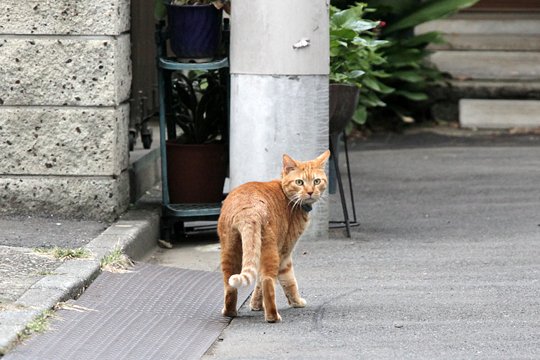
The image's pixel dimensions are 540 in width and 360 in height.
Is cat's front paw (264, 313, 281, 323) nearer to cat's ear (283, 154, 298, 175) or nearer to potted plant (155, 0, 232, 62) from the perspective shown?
cat's ear (283, 154, 298, 175)

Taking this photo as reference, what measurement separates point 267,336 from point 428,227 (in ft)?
9.52

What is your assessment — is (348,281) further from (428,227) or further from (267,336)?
(428,227)

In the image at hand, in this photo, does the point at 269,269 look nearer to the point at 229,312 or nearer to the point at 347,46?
the point at 229,312

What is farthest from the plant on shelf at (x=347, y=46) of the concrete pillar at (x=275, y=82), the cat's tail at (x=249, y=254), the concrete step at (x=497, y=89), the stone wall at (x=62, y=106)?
the concrete step at (x=497, y=89)

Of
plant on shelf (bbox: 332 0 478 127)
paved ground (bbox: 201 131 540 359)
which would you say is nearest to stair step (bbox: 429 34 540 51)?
plant on shelf (bbox: 332 0 478 127)

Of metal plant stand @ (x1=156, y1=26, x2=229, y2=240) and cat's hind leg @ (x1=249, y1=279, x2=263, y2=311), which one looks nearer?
cat's hind leg @ (x1=249, y1=279, x2=263, y2=311)

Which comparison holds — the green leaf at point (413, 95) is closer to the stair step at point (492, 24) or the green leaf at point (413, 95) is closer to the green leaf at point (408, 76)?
the green leaf at point (408, 76)

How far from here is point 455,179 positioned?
9.55m

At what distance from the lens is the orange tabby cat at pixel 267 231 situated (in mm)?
5145

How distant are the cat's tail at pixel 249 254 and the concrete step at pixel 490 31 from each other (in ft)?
27.1

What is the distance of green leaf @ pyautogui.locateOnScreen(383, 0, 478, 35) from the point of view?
11281 millimetres

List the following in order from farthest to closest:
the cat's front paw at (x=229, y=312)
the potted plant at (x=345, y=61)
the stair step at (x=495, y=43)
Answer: the stair step at (x=495, y=43) < the potted plant at (x=345, y=61) < the cat's front paw at (x=229, y=312)

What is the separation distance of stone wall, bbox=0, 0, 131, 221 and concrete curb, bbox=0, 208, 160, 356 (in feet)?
0.76

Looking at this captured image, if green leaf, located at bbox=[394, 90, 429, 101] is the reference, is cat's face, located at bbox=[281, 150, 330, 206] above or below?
above
